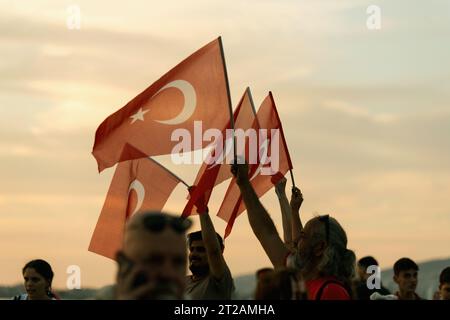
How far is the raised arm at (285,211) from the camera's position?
10808 millimetres

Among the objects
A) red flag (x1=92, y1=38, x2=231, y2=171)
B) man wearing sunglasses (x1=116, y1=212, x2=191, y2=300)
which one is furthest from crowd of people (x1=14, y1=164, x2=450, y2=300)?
red flag (x1=92, y1=38, x2=231, y2=171)

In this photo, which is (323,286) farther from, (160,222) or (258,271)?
(160,222)

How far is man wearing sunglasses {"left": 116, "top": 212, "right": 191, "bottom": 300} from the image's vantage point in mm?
3547

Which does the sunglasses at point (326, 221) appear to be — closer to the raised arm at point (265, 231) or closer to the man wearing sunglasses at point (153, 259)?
the raised arm at point (265, 231)

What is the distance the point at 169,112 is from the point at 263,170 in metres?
1.84

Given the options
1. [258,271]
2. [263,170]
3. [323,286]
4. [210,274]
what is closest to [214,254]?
[210,274]

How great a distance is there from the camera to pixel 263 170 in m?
13.3

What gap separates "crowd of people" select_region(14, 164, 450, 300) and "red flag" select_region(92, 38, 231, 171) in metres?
0.99

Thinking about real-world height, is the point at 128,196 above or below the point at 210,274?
above

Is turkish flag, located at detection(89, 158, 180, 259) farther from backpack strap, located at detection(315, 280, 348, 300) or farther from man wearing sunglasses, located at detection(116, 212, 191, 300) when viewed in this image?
man wearing sunglasses, located at detection(116, 212, 191, 300)

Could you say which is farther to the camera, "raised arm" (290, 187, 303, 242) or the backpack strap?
"raised arm" (290, 187, 303, 242)

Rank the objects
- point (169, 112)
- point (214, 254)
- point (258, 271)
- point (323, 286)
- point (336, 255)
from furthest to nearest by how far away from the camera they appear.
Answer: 1. point (169, 112)
2. point (214, 254)
3. point (336, 255)
4. point (323, 286)
5. point (258, 271)
